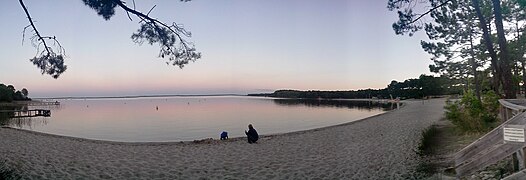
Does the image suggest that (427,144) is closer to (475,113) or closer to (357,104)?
(475,113)

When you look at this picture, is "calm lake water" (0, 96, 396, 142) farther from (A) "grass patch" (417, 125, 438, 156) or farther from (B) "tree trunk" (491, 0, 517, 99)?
(B) "tree trunk" (491, 0, 517, 99)

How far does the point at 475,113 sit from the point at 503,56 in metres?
2.47

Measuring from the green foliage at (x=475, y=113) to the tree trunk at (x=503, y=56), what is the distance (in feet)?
4.47

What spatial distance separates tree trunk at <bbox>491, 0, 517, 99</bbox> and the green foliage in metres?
1.36

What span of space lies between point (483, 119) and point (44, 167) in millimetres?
12910

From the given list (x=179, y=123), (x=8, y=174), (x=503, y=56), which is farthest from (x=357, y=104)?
(x=8, y=174)

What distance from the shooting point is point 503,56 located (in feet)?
30.4

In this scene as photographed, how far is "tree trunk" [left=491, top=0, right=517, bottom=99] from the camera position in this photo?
29.4ft

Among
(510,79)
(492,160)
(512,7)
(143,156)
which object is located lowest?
(143,156)

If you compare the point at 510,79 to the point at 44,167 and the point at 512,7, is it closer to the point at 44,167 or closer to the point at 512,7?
the point at 512,7

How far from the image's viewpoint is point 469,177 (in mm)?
5359

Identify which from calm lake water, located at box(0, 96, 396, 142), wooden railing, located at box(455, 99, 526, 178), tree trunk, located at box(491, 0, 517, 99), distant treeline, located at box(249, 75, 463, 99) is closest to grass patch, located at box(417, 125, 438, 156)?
tree trunk, located at box(491, 0, 517, 99)

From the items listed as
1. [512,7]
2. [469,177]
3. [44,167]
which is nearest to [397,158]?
[469,177]

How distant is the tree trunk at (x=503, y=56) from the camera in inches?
353
